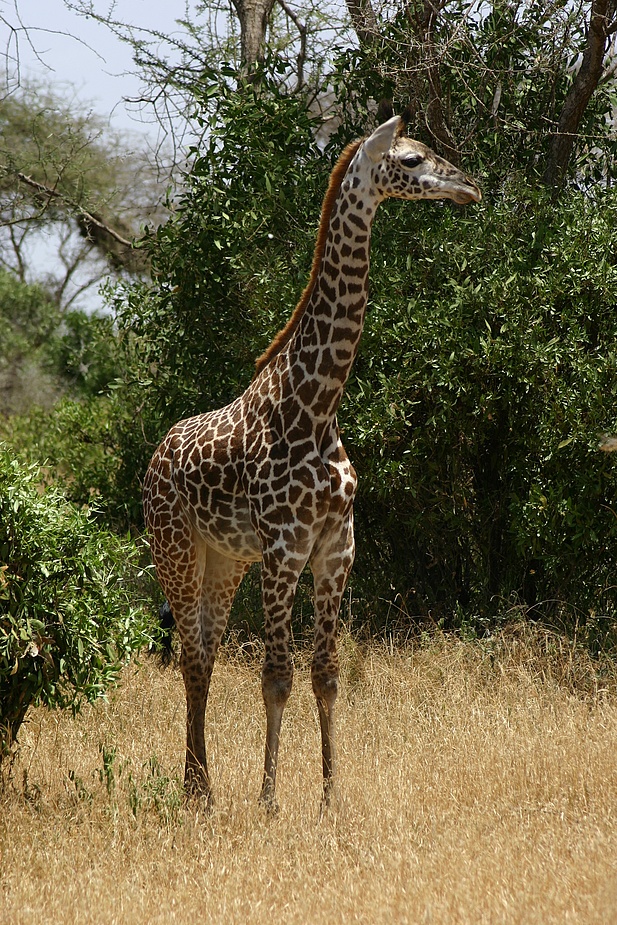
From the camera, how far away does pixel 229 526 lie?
5.60 m

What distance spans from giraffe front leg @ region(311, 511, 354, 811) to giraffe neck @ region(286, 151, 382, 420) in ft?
2.07

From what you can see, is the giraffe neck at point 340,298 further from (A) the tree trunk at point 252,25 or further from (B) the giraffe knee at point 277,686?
(A) the tree trunk at point 252,25

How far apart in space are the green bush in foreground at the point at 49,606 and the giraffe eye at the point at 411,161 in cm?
240

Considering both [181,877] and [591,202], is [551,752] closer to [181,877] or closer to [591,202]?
[181,877]

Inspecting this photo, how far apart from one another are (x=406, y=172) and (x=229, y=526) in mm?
2045

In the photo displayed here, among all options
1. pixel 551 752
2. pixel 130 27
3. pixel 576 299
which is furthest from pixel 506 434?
pixel 130 27

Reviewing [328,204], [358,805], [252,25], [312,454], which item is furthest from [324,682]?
[252,25]

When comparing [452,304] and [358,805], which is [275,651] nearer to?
[358,805]

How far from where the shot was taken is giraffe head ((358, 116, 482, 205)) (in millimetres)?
5148

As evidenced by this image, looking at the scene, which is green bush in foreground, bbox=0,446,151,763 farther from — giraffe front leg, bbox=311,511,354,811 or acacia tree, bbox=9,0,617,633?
acacia tree, bbox=9,0,617,633

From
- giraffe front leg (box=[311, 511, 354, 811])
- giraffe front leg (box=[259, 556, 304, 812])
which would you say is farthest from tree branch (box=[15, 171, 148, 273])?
giraffe front leg (box=[259, 556, 304, 812])

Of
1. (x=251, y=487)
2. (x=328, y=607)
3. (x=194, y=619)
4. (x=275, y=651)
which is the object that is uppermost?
(x=251, y=487)

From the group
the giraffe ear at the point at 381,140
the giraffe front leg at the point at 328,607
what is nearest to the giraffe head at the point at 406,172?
the giraffe ear at the point at 381,140

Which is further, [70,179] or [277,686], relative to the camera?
[70,179]
